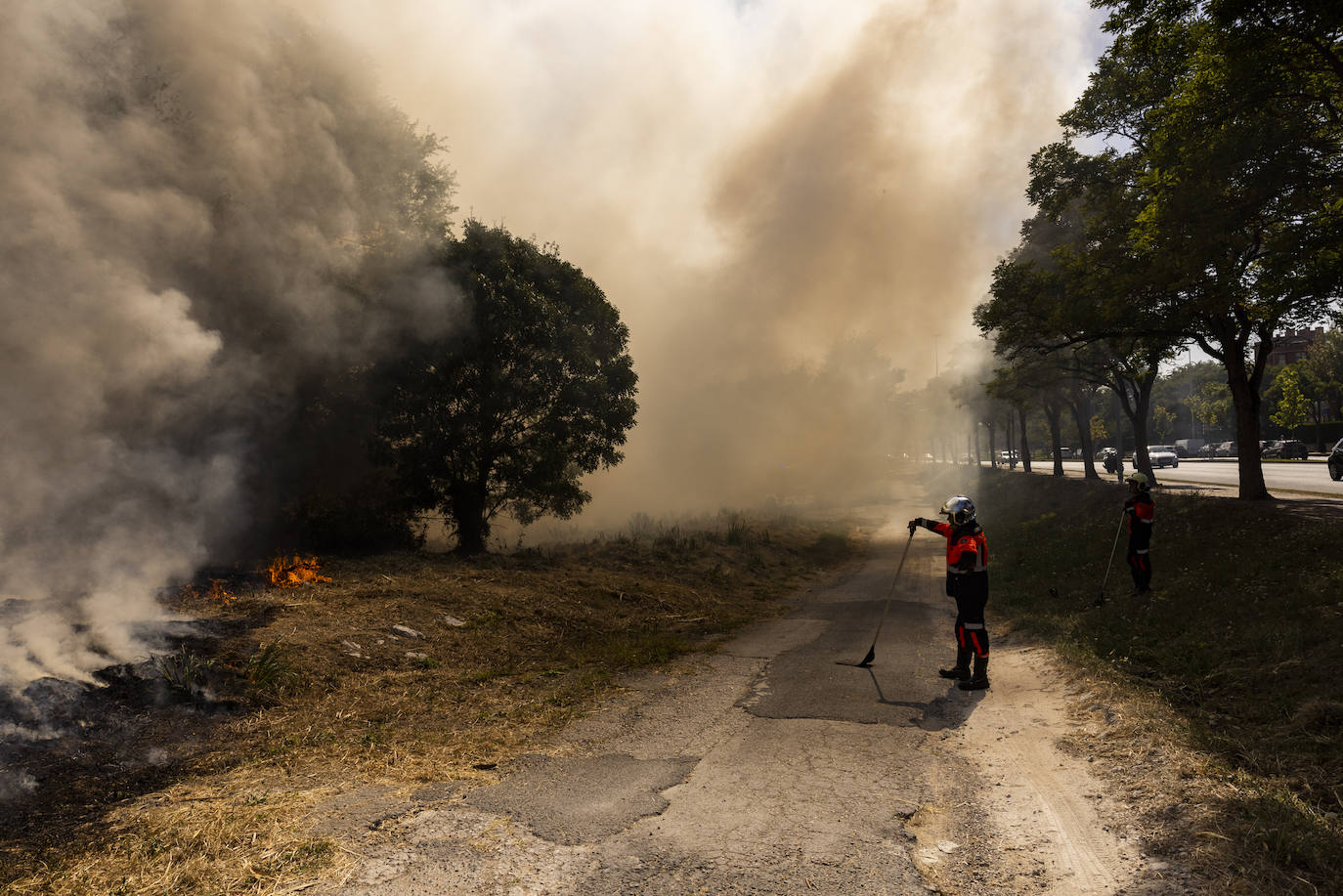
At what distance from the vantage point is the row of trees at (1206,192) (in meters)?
8.50

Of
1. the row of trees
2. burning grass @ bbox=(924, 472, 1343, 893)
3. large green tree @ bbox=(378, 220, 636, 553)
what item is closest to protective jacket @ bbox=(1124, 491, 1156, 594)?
burning grass @ bbox=(924, 472, 1343, 893)

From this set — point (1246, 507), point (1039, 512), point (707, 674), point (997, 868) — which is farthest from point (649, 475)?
point (997, 868)

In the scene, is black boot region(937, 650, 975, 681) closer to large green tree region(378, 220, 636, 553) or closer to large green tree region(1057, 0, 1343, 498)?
large green tree region(1057, 0, 1343, 498)

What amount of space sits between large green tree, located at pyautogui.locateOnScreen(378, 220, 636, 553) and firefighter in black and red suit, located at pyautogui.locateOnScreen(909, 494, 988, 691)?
25.4ft

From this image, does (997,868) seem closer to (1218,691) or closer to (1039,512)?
(1218,691)

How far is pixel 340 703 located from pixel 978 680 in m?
5.89

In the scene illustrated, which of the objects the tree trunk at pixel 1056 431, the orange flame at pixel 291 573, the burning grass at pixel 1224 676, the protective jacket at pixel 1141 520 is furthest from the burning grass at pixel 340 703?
the tree trunk at pixel 1056 431

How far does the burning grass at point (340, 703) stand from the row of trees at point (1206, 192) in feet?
27.1

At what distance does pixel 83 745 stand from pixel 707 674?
5.36 m

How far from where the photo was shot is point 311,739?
558 cm

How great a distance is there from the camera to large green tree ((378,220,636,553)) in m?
12.9

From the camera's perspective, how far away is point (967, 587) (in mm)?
7465

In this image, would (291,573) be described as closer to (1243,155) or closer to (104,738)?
(104,738)

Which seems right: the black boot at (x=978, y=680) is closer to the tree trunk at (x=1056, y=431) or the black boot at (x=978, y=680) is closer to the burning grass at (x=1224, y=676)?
the burning grass at (x=1224, y=676)
